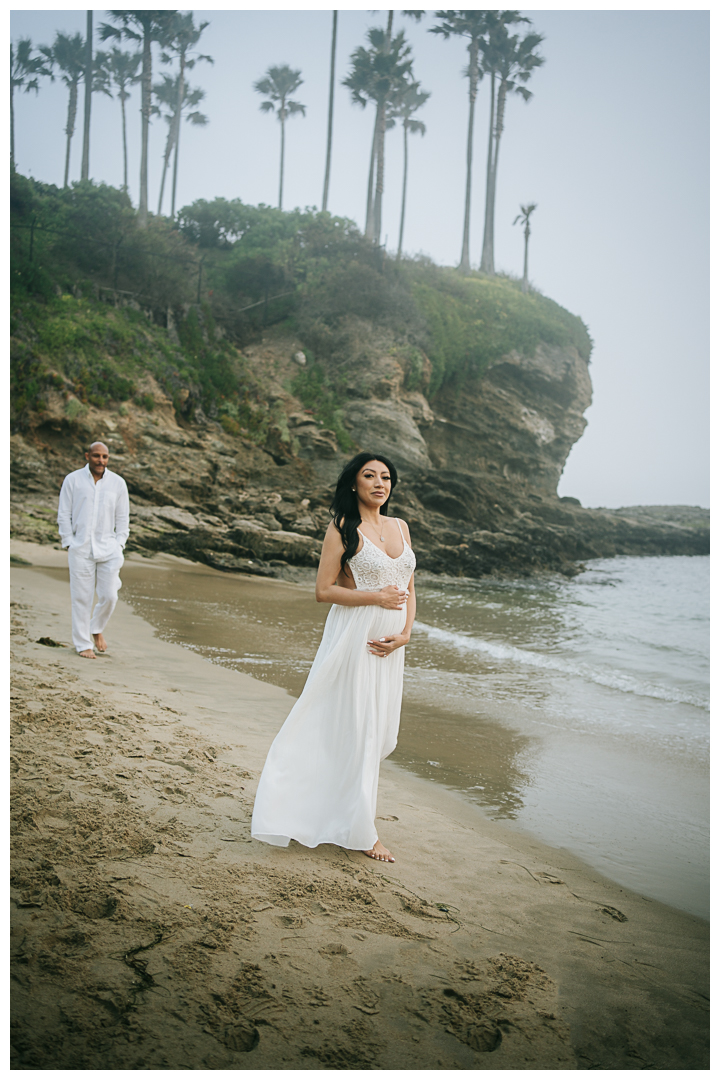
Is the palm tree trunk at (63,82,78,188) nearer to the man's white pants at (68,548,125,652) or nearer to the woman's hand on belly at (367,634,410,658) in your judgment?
the man's white pants at (68,548,125,652)

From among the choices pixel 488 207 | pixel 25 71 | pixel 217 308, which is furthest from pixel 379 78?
pixel 25 71

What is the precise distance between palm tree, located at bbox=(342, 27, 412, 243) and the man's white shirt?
94.9 feet

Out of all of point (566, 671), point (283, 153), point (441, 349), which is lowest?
point (566, 671)

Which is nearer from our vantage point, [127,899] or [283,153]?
[127,899]

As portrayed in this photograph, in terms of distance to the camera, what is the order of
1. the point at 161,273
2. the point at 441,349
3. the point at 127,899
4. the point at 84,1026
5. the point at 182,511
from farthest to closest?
1. the point at 441,349
2. the point at 161,273
3. the point at 182,511
4. the point at 127,899
5. the point at 84,1026

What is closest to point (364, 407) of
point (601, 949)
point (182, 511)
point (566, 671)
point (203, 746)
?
point (182, 511)

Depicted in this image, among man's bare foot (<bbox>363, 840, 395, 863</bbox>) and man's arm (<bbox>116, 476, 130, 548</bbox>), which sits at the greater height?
man's arm (<bbox>116, 476, 130, 548</bbox>)

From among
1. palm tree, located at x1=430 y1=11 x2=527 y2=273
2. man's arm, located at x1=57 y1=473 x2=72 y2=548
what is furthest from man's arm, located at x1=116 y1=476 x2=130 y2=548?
palm tree, located at x1=430 y1=11 x2=527 y2=273

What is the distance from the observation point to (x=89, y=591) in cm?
622

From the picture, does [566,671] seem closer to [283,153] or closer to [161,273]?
[161,273]

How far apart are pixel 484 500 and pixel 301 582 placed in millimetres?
11724

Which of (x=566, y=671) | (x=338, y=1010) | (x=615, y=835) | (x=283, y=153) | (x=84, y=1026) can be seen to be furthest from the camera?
(x=283, y=153)

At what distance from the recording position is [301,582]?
14.4 metres

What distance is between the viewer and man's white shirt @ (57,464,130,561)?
20.4 ft
